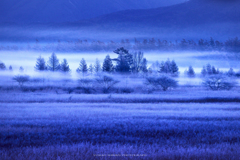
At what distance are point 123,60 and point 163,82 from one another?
761 cm

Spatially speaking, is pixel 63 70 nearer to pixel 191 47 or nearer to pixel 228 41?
pixel 191 47

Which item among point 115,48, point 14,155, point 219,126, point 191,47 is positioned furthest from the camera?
point 115,48

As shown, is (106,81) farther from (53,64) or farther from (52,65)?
(52,65)

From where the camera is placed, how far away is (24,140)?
6406 mm

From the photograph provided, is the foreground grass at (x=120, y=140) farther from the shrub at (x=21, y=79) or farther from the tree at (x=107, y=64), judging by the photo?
the tree at (x=107, y=64)

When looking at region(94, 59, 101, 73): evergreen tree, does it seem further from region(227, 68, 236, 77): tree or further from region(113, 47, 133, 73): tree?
region(227, 68, 236, 77): tree

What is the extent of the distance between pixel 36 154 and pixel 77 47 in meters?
17.4

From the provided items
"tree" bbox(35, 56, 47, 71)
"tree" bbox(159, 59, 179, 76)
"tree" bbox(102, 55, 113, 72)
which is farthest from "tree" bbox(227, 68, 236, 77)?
"tree" bbox(35, 56, 47, 71)

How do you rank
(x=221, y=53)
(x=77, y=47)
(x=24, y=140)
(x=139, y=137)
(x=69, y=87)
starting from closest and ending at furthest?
1. (x=24, y=140)
2. (x=139, y=137)
3. (x=221, y=53)
4. (x=77, y=47)
5. (x=69, y=87)

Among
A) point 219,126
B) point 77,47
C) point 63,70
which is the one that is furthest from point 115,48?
point 219,126

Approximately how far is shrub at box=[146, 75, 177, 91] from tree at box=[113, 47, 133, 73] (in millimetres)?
4574

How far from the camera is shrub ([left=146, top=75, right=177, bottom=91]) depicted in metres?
27.6

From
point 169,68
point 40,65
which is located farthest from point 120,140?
point 169,68

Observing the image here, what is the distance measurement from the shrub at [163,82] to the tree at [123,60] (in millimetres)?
4574
